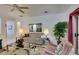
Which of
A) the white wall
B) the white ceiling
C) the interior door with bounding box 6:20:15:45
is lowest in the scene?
the interior door with bounding box 6:20:15:45

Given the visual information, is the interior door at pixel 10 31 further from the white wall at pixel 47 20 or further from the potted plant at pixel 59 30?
the potted plant at pixel 59 30

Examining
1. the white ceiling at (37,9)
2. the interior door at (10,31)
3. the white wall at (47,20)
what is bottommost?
the interior door at (10,31)

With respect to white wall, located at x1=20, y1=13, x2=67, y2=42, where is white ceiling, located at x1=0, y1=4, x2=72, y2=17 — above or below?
above

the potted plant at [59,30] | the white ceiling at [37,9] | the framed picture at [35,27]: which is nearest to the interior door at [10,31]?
the white ceiling at [37,9]

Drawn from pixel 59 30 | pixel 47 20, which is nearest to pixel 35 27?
pixel 47 20

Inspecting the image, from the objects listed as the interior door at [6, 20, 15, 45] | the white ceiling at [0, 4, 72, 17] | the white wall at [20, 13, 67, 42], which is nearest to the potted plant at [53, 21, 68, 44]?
the white wall at [20, 13, 67, 42]

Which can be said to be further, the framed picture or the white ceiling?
the framed picture

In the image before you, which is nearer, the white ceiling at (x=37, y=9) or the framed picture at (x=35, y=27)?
the white ceiling at (x=37, y=9)

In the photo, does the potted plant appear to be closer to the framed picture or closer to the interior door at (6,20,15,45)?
the framed picture

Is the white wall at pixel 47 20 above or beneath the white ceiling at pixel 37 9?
beneath

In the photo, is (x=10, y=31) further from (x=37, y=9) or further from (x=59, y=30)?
(x=59, y=30)

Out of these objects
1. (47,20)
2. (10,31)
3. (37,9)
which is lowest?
(10,31)
